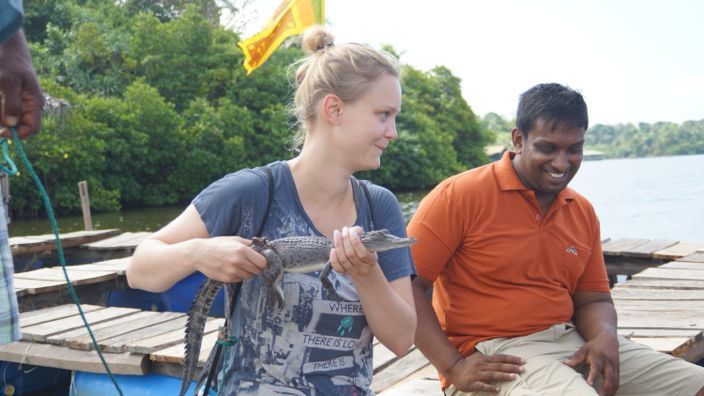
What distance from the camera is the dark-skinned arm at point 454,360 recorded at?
286 cm

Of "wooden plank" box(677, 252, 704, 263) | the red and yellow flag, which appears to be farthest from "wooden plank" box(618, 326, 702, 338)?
the red and yellow flag

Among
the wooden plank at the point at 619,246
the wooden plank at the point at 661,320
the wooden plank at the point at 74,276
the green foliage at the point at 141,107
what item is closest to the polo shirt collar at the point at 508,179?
the wooden plank at the point at 661,320

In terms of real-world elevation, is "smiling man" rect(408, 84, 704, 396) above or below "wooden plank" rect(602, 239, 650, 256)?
above

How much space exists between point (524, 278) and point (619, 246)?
21.8ft

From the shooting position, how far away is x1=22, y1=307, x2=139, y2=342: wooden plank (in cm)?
Result: 555

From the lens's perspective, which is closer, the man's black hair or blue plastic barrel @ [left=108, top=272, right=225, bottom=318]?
the man's black hair

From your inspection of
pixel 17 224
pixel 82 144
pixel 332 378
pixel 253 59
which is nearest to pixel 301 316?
pixel 332 378

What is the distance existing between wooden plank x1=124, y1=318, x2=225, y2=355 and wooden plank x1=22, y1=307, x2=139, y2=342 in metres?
0.90

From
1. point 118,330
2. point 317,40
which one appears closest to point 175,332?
point 118,330

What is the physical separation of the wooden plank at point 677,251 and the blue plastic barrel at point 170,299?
17.7 ft

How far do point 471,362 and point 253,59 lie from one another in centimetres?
908

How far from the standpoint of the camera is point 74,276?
25.2 ft

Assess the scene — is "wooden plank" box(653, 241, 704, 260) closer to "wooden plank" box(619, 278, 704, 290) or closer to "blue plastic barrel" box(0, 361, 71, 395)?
"wooden plank" box(619, 278, 704, 290)

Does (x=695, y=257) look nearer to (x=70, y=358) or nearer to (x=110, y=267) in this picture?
(x=70, y=358)
